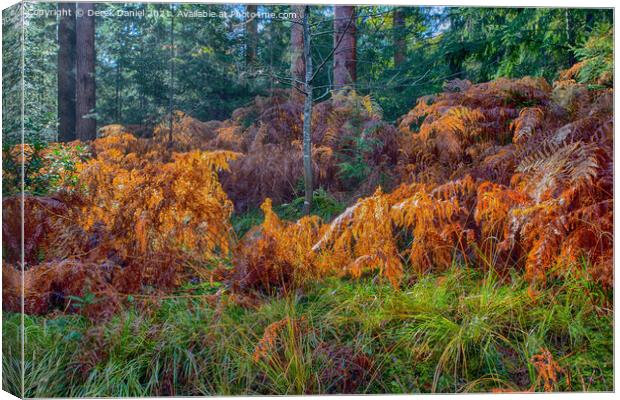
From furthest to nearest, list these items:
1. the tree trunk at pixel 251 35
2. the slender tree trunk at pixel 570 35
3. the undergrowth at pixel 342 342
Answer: the slender tree trunk at pixel 570 35
the tree trunk at pixel 251 35
the undergrowth at pixel 342 342

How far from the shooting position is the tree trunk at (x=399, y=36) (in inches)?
170

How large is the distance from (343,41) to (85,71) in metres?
1.52

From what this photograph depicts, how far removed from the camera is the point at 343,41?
170 inches

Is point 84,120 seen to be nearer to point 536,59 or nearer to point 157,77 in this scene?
point 157,77

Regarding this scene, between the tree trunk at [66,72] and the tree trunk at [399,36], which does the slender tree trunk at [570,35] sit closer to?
the tree trunk at [399,36]

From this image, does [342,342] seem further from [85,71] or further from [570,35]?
[570,35]

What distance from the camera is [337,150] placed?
14.1 ft

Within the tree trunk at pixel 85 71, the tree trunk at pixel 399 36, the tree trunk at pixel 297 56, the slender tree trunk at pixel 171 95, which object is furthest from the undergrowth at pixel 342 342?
the tree trunk at pixel 399 36

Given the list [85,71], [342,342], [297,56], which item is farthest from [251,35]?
[342,342]

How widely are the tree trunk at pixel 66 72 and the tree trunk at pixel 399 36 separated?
73.8 inches

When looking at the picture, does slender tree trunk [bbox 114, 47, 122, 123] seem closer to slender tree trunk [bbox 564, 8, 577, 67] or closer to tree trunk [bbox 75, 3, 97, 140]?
tree trunk [bbox 75, 3, 97, 140]

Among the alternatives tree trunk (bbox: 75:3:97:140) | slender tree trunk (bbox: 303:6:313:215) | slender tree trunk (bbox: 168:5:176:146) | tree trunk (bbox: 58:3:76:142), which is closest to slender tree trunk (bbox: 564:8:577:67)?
slender tree trunk (bbox: 303:6:313:215)

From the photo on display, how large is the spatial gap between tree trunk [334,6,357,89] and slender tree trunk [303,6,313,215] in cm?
16

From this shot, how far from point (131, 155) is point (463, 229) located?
2.01 meters
